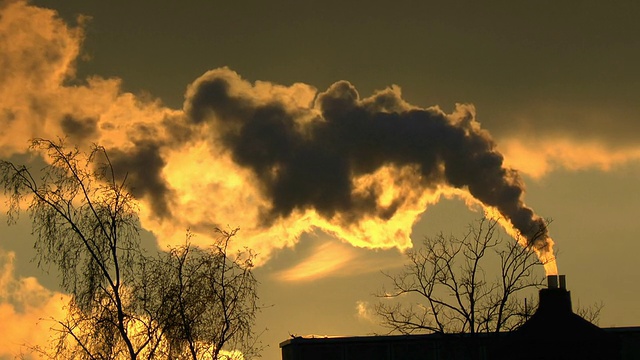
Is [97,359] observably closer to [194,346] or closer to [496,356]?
[194,346]

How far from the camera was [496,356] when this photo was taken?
35.5 meters

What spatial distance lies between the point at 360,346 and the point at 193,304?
2071 centimetres

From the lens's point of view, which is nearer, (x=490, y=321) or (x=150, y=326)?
(x=150, y=326)

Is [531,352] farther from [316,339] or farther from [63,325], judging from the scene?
[63,325]

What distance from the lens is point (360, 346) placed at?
44656 millimetres

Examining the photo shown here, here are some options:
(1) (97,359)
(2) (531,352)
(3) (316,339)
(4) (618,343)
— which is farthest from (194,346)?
(3) (316,339)

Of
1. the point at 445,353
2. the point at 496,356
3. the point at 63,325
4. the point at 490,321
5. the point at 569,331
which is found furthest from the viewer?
the point at 445,353

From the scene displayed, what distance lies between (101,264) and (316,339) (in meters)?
23.1

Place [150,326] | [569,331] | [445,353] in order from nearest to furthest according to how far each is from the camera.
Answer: [150,326] → [569,331] → [445,353]

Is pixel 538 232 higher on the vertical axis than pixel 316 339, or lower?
higher

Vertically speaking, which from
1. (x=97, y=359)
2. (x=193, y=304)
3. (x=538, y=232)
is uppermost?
(x=538, y=232)

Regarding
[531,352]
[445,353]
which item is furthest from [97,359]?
[445,353]

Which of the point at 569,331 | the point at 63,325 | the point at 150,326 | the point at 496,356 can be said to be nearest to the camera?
the point at 63,325

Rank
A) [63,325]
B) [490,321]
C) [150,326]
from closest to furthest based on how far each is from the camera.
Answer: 1. [63,325]
2. [150,326]
3. [490,321]
